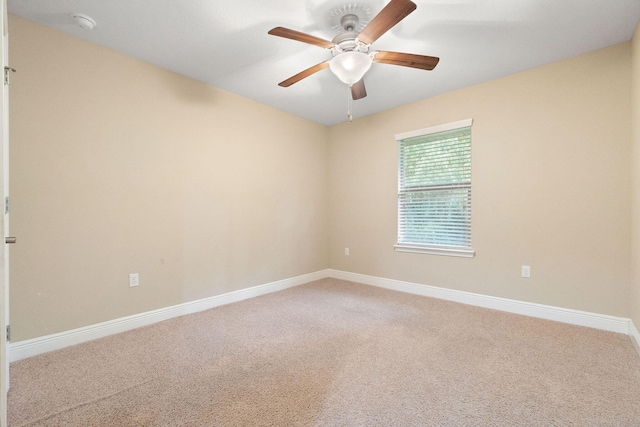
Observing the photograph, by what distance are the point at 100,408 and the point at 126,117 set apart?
221 cm

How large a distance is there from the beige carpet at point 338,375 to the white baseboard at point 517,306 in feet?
0.36

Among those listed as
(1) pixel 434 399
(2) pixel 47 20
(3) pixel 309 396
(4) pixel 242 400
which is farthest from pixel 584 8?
(2) pixel 47 20

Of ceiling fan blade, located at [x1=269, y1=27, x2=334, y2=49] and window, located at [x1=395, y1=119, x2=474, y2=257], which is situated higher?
ceiling fan blade, located at [x1=269, y1=27, x2=334, y2=49]

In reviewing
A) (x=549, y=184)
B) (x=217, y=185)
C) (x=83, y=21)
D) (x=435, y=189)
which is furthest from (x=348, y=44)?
(x=549, y=184)

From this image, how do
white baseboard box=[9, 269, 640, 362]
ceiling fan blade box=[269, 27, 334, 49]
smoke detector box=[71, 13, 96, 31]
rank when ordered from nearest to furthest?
ceiling fan blade box=[269, 27, 334, 49] → smoke detector box=[71, 13, 96, 31] → white baseboard box=[9, 269, 640, 362]

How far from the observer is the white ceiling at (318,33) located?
200 cm

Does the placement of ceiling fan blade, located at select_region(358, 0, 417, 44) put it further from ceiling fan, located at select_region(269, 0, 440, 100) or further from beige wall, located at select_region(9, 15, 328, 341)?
beige wall, located at select_region(9, 15, 328, 341)

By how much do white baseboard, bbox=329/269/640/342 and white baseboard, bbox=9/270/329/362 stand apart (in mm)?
1576

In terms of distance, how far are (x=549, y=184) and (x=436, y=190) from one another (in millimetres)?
1077

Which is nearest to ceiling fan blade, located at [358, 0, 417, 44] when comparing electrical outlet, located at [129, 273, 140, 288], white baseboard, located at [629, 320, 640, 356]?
electrical outlet, located at [129, 273, 140, 288]

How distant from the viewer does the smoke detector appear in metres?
2.06

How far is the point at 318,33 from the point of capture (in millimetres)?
2289

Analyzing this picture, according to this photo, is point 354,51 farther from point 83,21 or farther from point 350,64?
point 83,21

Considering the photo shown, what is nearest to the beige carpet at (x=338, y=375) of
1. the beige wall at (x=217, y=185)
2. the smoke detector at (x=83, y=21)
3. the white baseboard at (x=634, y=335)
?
the white baseboard at (x=634, y=335)
